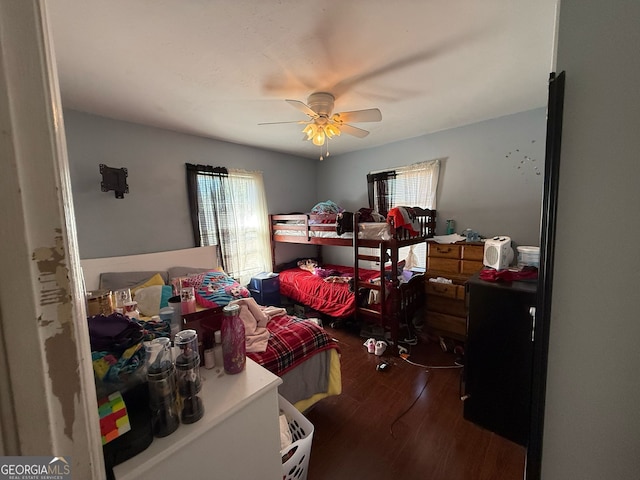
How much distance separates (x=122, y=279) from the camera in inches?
99.3

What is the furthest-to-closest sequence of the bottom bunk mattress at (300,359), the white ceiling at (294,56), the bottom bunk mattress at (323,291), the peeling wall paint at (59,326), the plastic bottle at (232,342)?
the bottom bunk mattress at (323,291), the bottom bunk mattress at (300,359), the white ceiling at (294,56), the plastic bottle at (232,342), the peeling wall paint at (59,326)

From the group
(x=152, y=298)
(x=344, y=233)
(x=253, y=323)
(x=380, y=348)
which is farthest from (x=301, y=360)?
(x=344, y=233)

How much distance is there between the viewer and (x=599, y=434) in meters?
Answer: 0.88

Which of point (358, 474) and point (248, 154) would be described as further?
point (248, 154)

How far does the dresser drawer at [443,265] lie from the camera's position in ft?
9.27

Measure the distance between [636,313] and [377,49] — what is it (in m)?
1.78

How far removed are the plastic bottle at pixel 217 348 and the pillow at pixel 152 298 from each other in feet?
4.65

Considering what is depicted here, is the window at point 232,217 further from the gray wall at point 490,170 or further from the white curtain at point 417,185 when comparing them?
the gray wall at point 490,170

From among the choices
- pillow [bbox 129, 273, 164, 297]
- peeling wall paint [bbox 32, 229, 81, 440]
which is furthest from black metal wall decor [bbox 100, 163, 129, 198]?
peeling wall paint [bbox 32, 229, 81, 440]

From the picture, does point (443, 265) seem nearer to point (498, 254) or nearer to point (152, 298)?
point (498, 254)

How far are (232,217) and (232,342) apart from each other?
2.76 m

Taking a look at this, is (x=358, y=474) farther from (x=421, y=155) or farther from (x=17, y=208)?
(x=421, y=155)

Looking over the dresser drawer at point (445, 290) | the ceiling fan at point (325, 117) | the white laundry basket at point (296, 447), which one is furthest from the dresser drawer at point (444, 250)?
the white laundry basket at point (296, 447)

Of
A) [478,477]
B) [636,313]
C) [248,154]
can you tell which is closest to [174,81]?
[248,154]
